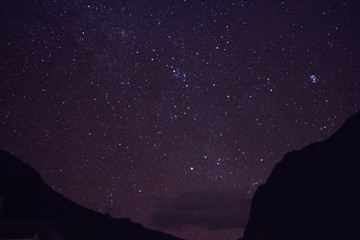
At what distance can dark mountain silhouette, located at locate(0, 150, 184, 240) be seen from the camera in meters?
50.8

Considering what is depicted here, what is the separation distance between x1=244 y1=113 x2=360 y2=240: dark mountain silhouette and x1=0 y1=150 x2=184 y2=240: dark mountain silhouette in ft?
79.0

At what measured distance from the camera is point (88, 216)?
59500mm

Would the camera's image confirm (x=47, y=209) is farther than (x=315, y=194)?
Yes

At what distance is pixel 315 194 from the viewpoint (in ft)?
155

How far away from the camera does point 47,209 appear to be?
2140 inches

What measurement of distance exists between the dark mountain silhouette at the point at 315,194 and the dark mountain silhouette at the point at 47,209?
24.1m

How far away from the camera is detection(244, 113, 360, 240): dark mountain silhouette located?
38.2 metres

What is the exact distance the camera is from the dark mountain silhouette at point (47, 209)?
50.8m

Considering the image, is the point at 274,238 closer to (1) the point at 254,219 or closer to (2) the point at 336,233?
(1) the point at 254,219

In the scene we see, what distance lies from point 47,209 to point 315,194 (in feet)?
137

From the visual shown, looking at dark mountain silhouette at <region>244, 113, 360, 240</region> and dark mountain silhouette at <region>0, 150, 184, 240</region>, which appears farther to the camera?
A: dark mountain silhouette at <region>0, 150, 184, 240</region>

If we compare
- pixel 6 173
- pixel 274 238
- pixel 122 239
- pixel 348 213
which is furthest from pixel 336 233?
pixel 6 173

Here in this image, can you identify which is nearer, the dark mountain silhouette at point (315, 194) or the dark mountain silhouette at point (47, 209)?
the dark mountain silhouette at point (315, 194)

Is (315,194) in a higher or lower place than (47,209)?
higher
